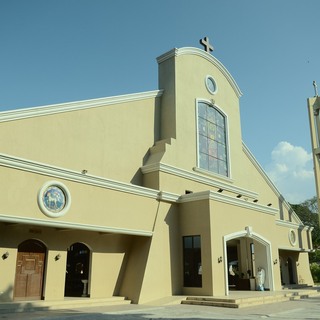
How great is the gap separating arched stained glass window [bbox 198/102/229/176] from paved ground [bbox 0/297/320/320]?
31.6ft

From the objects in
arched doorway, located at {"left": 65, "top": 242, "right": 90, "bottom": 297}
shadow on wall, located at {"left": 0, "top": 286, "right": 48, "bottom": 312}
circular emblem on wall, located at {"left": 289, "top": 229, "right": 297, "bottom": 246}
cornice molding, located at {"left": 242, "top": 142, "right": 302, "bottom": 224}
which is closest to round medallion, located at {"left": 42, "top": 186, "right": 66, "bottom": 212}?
shadow on wall, located at {"left": 0, "top": 286, "right": 48, "bottom": 312}

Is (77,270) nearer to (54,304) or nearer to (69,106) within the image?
(54,304)

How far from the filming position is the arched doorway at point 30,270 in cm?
1367

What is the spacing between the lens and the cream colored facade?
13.5 metres

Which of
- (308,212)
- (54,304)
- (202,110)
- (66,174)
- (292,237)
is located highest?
(202,110)

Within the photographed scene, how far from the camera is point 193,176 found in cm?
2027

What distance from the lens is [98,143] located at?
56.9 feet

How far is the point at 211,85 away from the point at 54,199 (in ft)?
46.7

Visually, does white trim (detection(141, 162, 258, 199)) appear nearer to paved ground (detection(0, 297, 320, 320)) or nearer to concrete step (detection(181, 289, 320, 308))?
concrete step (detection(181, 289, 320, 308))

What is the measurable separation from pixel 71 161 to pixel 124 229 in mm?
3647

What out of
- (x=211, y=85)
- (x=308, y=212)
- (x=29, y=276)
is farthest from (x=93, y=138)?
(x=308, y=212)

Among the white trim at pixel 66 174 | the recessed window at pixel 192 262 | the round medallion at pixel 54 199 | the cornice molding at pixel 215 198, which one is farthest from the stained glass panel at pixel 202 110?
the round medallion at pixel 54 199

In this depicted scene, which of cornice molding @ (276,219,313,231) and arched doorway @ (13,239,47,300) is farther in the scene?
cornice molding @ (276,219,313,231)

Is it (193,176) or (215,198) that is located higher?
(193,176)
